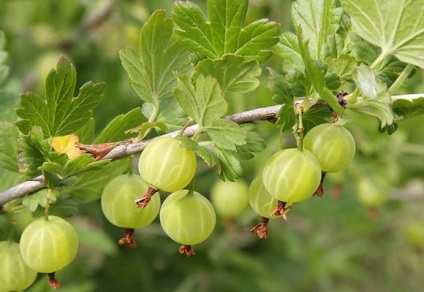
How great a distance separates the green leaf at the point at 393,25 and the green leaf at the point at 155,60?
23 cm

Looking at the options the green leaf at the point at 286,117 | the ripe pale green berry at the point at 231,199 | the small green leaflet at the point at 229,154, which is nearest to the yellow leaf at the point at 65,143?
the small green leaflet at the point at 229,154

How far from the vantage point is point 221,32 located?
817 mm

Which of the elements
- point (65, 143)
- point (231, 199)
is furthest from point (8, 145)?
point (231, 199)

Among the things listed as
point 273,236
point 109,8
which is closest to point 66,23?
point 109,8

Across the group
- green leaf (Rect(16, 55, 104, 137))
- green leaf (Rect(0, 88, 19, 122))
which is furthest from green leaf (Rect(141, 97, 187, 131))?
green leaf (Rect(0, 88, 19, 122))

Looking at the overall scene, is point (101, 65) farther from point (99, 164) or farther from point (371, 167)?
point (99, 164)

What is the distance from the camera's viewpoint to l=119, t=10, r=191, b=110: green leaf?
853mm

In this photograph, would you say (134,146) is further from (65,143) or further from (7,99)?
(7,99)

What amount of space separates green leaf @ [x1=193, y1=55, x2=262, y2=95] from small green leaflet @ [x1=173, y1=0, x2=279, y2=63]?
0.04 meters

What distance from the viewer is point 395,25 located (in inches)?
30.1

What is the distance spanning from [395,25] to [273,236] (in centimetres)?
189

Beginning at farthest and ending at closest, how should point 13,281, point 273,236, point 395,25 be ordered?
1. point 273,236
2. point 13,281
3. point 395,25

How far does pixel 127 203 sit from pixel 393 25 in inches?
16.2

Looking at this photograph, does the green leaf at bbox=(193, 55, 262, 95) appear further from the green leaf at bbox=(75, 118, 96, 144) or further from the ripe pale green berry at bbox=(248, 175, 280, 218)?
the green leaf at bbox=(75, 118, 96, 144)
